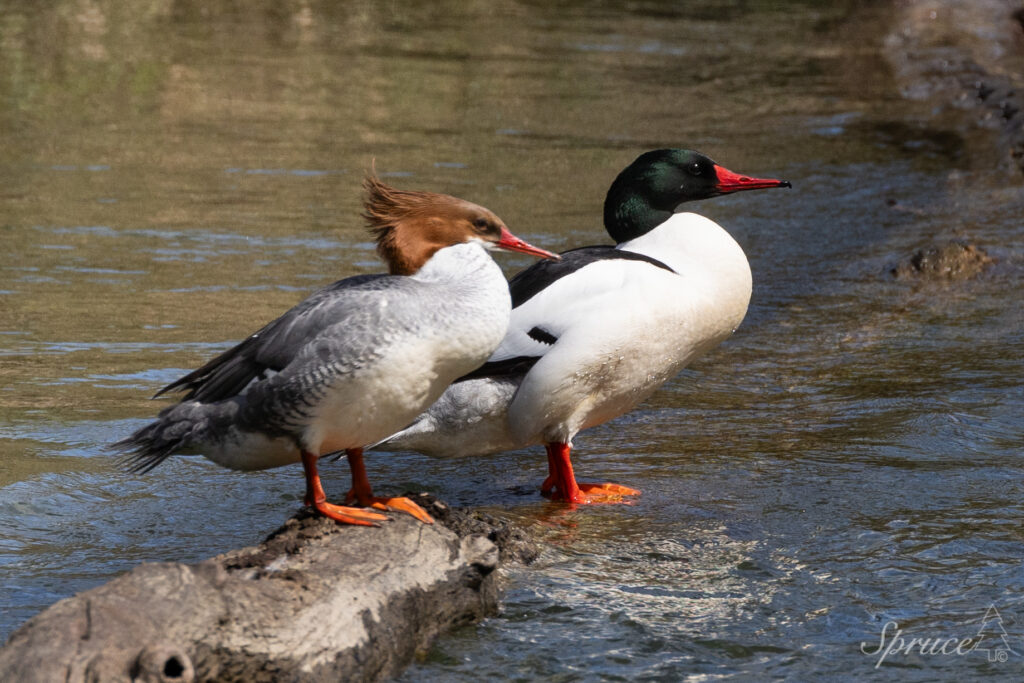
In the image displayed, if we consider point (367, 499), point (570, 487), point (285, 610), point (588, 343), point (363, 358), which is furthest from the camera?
point (570, 487)

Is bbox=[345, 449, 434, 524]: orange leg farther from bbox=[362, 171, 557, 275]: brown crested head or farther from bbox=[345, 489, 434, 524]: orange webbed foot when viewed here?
bbox=[362, 171, 557, 275]: brown crested head

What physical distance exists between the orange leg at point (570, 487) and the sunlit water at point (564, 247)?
0.09 meters

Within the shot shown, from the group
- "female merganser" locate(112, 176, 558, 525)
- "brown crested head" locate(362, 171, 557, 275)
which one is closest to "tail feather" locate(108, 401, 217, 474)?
"female merganser" locate(112, 176, 558, 525)

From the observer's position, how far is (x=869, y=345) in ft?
23.4

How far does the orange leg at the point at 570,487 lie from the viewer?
16.3 ft

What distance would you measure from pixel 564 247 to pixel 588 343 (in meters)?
4.09

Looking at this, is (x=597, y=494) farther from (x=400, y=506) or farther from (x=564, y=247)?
(x=564, y=247)

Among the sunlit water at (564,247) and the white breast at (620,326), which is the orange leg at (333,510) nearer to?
the sunlit water at (564,247)

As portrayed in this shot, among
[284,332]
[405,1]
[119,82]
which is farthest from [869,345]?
[405,1]

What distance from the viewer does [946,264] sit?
27.4ft

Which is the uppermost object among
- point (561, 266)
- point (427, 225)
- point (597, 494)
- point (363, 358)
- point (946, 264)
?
point (427, 225)

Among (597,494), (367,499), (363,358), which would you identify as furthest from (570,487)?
(363,358)

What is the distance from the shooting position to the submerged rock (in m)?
8.30

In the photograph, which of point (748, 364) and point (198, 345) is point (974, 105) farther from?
point (198, 345)
